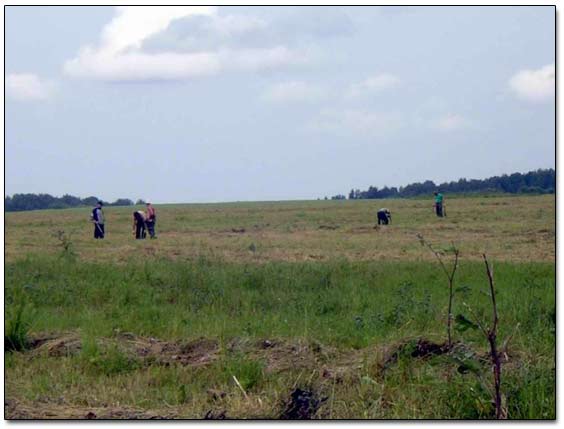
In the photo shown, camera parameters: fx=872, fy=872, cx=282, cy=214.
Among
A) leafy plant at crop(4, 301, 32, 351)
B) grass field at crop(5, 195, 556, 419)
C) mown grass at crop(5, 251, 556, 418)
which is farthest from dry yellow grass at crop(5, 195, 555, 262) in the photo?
leafy plant at crop(4, 301, 32, 351)

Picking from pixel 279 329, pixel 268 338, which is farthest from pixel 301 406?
pixel 279 329

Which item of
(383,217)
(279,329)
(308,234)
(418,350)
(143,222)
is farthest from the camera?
(383,217)

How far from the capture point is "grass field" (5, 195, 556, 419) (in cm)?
477

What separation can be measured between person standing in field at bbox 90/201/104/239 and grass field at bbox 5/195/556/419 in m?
2.42

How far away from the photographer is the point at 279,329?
6.80 meters

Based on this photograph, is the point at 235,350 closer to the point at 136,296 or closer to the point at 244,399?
the point at 244,399

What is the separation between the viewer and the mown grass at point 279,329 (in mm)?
4812

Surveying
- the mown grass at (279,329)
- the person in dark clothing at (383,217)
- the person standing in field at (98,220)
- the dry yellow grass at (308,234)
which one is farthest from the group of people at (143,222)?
the person in dark clothing at (383,217)

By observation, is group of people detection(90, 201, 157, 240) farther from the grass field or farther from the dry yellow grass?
the grass field

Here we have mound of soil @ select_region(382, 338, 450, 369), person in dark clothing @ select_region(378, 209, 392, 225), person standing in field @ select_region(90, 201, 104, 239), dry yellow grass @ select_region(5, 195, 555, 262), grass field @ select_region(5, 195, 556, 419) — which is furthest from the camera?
person in dark clothing @ select_region(378, 209, 392, 225)

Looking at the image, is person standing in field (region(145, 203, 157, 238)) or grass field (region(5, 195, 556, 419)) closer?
grass field (region(5, 195, 556, 419))

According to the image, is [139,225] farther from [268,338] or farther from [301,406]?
[301,406]

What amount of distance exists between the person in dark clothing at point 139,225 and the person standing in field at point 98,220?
745 millimetres

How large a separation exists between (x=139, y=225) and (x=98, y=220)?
2242mm
